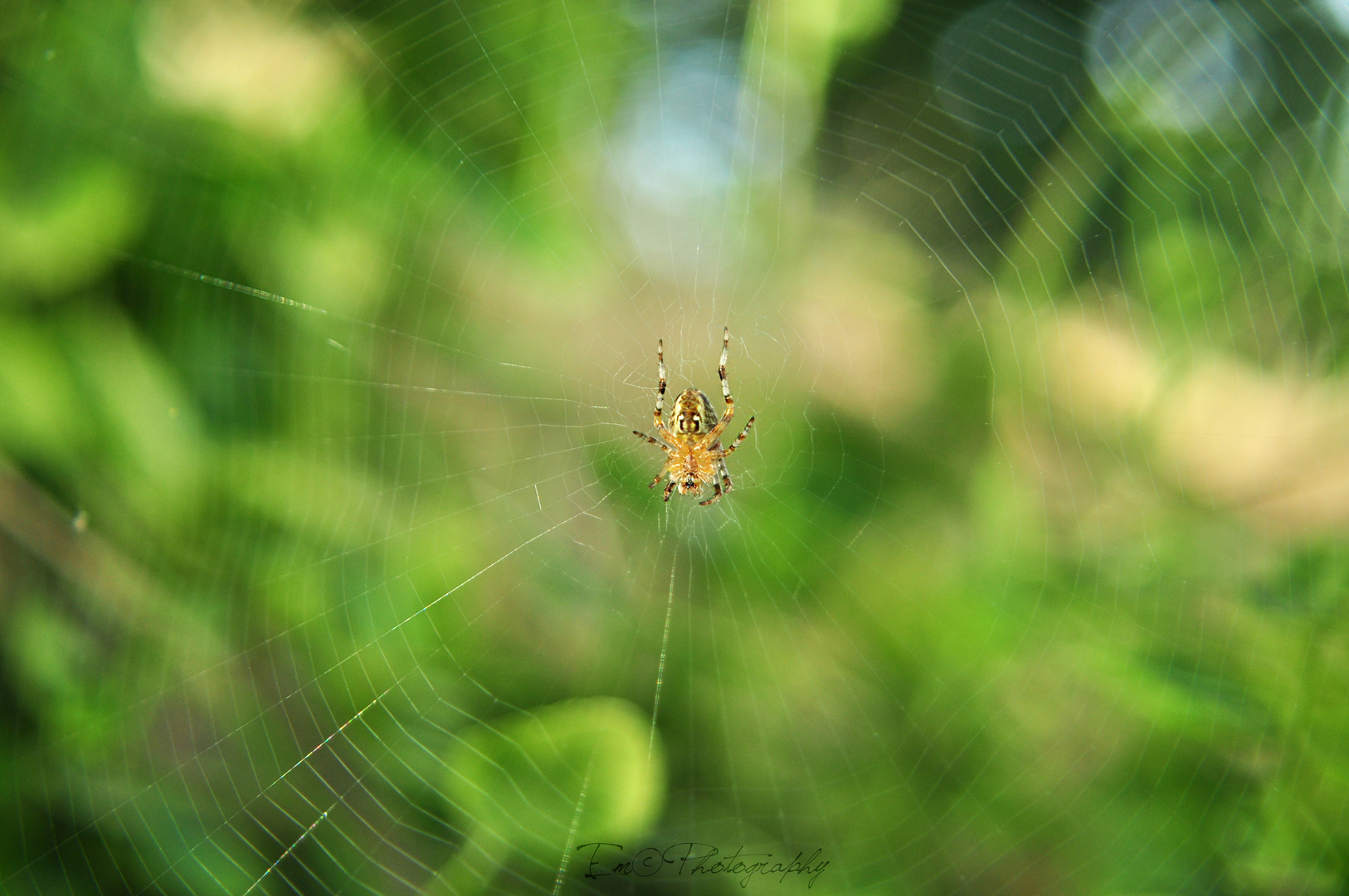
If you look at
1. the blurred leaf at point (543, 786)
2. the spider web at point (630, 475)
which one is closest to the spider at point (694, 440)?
the spider web at point (630, 475)

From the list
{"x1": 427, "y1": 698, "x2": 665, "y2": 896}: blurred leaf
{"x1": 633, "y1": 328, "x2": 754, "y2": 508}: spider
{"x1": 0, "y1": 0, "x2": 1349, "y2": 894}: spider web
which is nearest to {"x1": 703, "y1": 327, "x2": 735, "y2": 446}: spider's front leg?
{"x1": 633, "y1": 328, "x2": 754, "y2": 508}: spider

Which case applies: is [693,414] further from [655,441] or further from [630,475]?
[630,475]

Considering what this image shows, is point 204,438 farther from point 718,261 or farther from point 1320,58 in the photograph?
point 1320,58

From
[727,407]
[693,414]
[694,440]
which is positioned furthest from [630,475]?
[727,407]

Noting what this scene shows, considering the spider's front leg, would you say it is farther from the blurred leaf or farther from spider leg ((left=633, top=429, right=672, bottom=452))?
the blurred leaf

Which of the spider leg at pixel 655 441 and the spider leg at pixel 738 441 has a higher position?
the spider leg at pixel 738 441

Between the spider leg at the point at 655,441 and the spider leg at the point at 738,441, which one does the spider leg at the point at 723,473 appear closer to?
the spider leg at the point at 738,441
